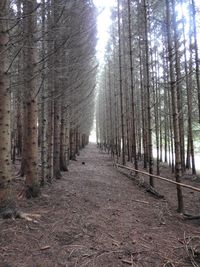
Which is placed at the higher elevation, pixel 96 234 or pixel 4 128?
pixel 4 128

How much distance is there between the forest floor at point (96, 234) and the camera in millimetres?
4059

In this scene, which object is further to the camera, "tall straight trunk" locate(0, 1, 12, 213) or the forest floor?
"tall straight trunk" locate(0, 1, 12, 213)

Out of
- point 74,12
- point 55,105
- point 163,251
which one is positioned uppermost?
point 74,12

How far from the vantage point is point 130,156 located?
21.4 meters

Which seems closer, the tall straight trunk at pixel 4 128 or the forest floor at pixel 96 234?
the forest floor at pixel 96 234

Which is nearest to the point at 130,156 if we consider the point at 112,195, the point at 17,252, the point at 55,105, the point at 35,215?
the point at 55,105

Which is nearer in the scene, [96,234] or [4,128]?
[96,234]

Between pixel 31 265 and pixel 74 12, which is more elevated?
pixel 74 12

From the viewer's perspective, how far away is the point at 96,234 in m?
4.93

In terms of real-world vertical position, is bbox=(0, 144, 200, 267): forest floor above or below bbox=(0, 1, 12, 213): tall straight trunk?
below

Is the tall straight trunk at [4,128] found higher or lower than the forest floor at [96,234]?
higher

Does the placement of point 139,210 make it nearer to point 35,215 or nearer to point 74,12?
point 35,215

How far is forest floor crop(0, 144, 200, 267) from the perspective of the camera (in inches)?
160

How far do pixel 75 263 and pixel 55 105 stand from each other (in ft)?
22.3
